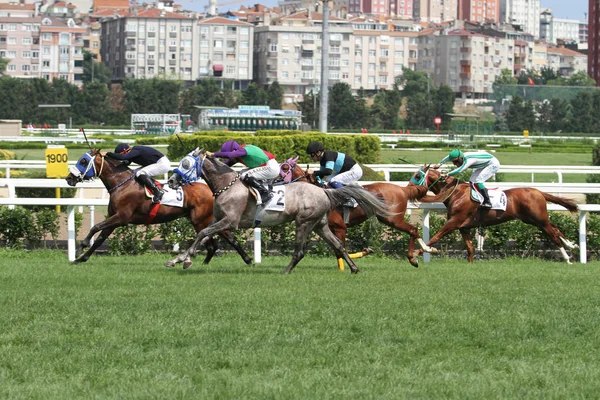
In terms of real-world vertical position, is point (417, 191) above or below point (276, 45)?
below

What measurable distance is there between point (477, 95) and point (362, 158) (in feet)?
377

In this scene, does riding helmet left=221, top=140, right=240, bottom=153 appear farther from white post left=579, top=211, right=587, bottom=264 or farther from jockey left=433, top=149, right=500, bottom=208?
white post left=579, top=211, right=587, bottom=264

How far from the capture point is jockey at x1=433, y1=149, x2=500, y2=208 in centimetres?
1265

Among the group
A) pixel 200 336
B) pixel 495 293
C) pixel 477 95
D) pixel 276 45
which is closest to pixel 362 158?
pixel 495 293

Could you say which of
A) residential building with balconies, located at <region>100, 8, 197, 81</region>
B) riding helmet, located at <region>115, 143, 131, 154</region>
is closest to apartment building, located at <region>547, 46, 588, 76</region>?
residential building with balconies, located at <region>100, 8, 197, 81</region>

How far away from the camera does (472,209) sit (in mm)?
12570

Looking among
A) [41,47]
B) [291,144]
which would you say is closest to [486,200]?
[291,144]

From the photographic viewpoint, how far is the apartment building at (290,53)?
132m

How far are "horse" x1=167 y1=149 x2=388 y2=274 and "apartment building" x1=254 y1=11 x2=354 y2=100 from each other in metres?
119

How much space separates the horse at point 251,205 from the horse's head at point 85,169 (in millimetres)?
1200

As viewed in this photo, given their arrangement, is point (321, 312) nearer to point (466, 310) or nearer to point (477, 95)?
point (466, 310)

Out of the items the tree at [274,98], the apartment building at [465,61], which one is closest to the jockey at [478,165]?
the tree at [274,98]

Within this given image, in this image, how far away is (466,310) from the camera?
845cm

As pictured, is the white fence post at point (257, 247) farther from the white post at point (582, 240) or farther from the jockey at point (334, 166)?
the white post at point (582, 240)
